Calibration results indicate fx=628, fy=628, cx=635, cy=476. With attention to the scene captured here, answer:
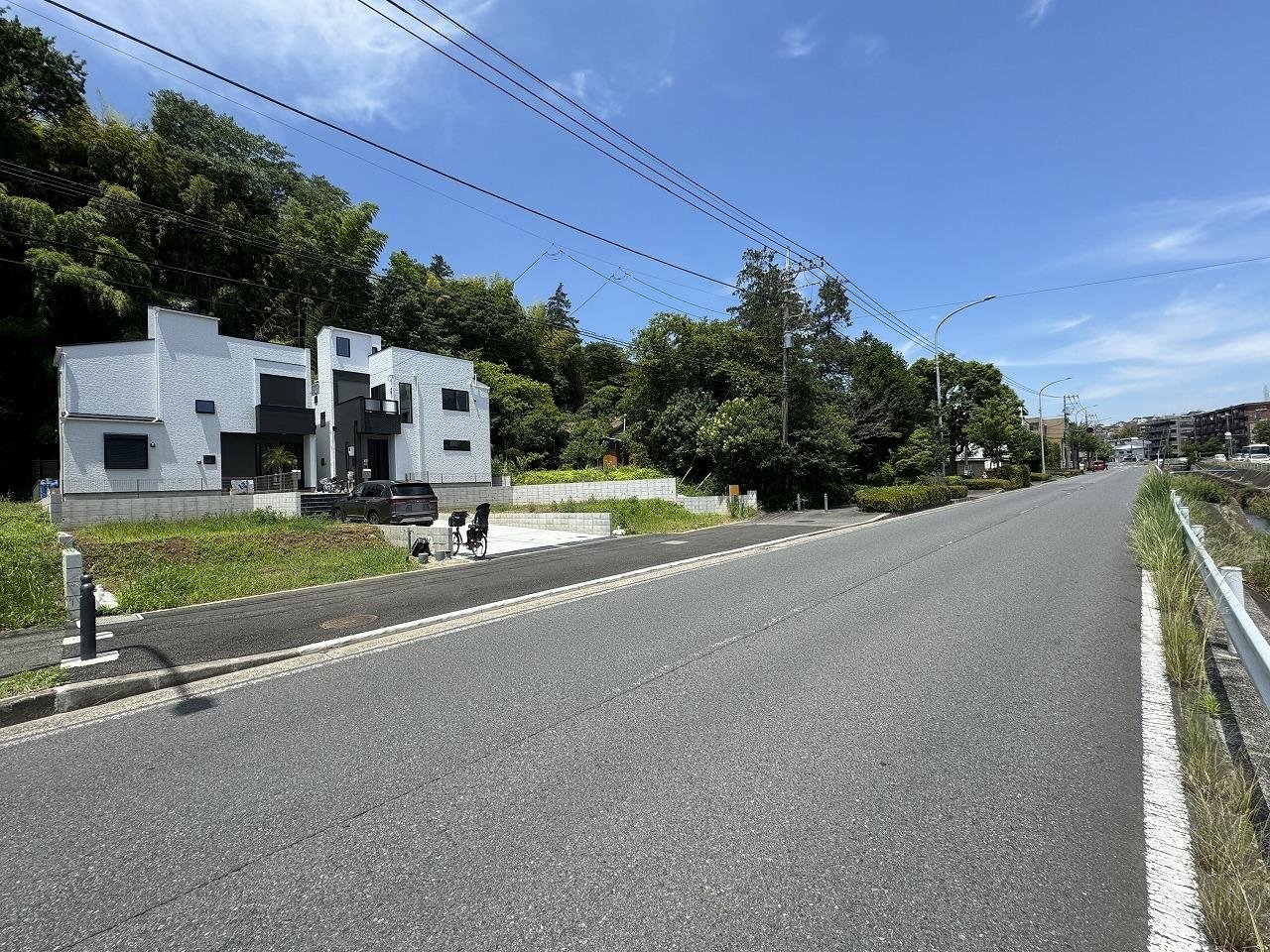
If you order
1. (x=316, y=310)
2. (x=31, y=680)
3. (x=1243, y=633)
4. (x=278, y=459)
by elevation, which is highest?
(x=316, y=310)

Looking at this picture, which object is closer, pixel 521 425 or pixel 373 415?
pixel 373 415

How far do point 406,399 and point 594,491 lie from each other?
35.5 ft

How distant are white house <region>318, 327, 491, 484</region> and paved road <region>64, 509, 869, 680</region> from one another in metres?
17.5

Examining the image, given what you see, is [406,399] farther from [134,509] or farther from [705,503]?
[705,503]

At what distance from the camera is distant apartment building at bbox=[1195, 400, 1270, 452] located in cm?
13025

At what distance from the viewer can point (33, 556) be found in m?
9.14

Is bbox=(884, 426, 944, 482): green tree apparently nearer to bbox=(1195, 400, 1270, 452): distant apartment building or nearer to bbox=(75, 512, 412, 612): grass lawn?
bbox=(75, 512, 412, 612): grass lawn

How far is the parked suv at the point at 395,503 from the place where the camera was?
62.7ft

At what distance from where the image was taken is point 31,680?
17.2 ft

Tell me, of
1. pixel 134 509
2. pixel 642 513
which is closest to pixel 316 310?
pixel 134 509

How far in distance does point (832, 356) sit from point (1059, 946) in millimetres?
39073

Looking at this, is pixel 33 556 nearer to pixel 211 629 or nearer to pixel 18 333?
pixel 211 629

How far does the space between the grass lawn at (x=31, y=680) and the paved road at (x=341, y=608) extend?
0.57 feet

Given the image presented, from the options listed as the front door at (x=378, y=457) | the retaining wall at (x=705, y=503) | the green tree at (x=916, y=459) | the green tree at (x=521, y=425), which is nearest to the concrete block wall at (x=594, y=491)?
the retaining wall at (x=705, y=503)
